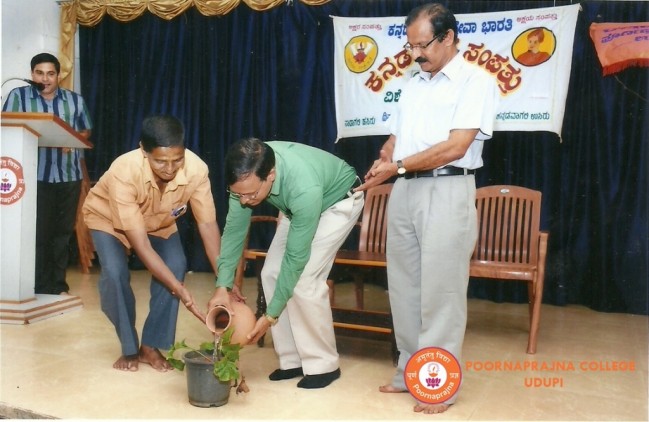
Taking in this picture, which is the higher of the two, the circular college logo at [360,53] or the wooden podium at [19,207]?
the circular college logo at [360,53]

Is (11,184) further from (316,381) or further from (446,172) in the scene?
(446,172)

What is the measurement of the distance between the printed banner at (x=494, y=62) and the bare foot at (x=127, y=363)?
2.39 metres

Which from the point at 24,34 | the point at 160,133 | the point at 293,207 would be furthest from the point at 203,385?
the point at 24,34

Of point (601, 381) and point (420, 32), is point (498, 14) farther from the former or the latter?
point (601, 381)

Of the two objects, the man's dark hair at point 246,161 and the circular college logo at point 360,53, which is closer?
the man's dark hair at point 246,161

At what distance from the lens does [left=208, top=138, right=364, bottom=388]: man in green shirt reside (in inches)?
89.4

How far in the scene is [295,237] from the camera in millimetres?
2334

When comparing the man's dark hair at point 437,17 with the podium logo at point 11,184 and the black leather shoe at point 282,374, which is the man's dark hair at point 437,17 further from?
the podium logo at point 11,184

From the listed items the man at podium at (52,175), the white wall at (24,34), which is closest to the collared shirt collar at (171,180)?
the man at podium at (52,175)

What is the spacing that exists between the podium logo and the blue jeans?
99 centimetres

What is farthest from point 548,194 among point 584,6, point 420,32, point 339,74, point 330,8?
point 420,32

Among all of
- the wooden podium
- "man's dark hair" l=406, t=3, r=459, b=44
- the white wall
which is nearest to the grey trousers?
"man's dark hair" l=406, t=3, r=459, b=44

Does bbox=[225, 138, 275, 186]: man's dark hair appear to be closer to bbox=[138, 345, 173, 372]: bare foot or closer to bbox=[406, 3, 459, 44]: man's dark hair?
bbox=[406, 3, 459, 44]: man's dark hair

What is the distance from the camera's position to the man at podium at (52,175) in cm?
422
